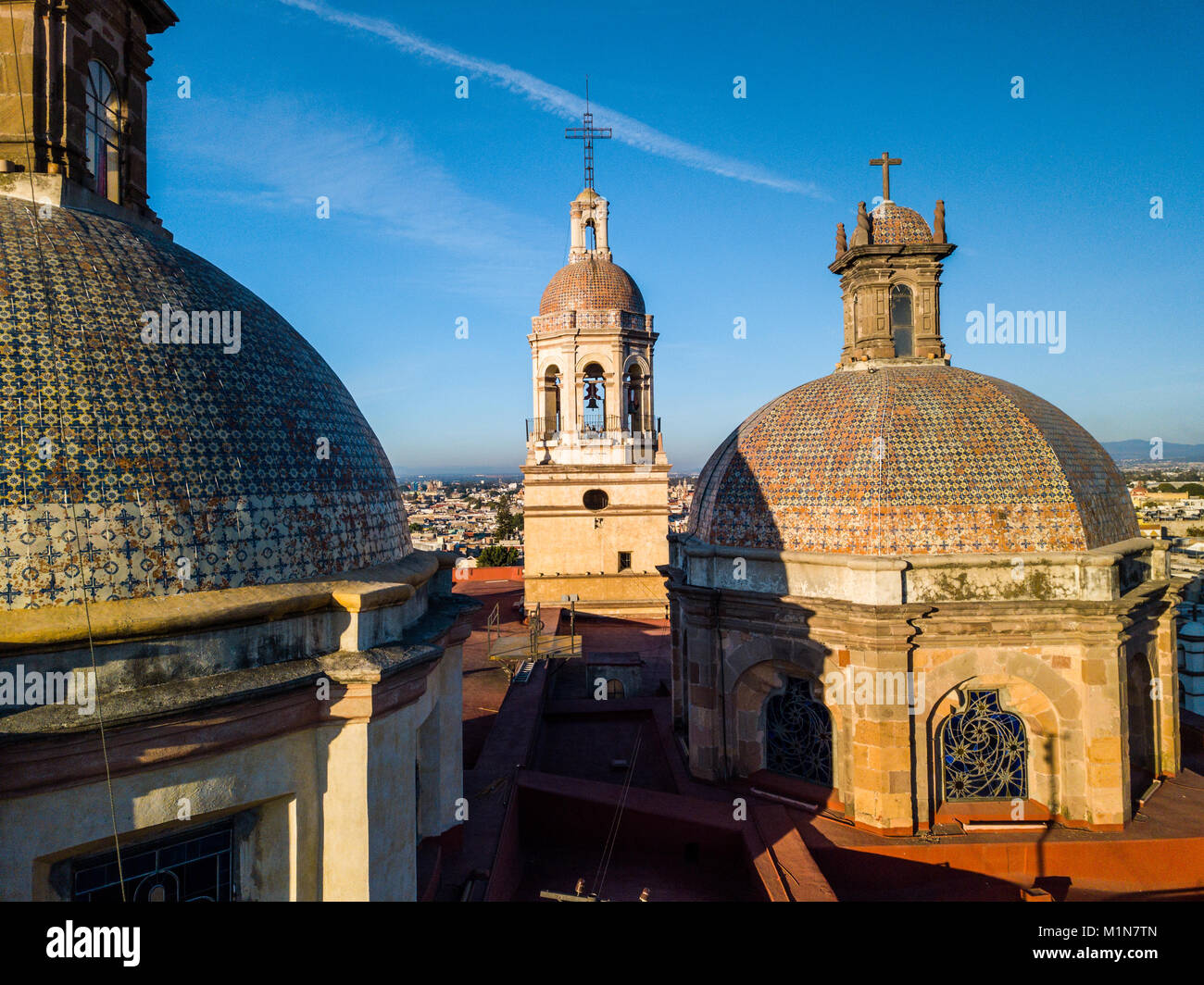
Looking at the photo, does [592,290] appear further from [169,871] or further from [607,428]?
[169,871]

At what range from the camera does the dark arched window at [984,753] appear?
39.4 feet

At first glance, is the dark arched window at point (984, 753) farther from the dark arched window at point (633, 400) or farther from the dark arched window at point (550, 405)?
the dark arched window at point (550, 405)

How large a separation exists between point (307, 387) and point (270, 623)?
2.72m

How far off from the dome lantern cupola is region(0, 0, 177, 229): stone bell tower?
13.4m

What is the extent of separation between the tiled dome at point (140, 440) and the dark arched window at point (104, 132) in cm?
140

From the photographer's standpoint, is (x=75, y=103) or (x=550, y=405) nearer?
(x=75, y=103)

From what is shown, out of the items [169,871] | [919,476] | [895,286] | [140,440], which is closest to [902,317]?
[895,286]

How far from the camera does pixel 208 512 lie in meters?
6.14

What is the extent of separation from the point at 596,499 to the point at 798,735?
15815 millimetres

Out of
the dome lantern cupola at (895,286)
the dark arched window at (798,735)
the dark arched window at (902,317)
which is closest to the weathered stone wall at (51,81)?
the dark arched window at (798,735)

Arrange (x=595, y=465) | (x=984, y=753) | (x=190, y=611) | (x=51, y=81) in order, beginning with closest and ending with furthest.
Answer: (x=190, y=611) < (x=51, y=81) < (x=984, y=753) < (x=595, y=465)

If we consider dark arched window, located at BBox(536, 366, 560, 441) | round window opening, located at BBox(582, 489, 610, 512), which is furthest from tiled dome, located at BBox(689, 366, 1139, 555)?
dark arched window, located at BBox(536, 366, 560, 441)

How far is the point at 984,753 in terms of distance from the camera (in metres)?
12.1
